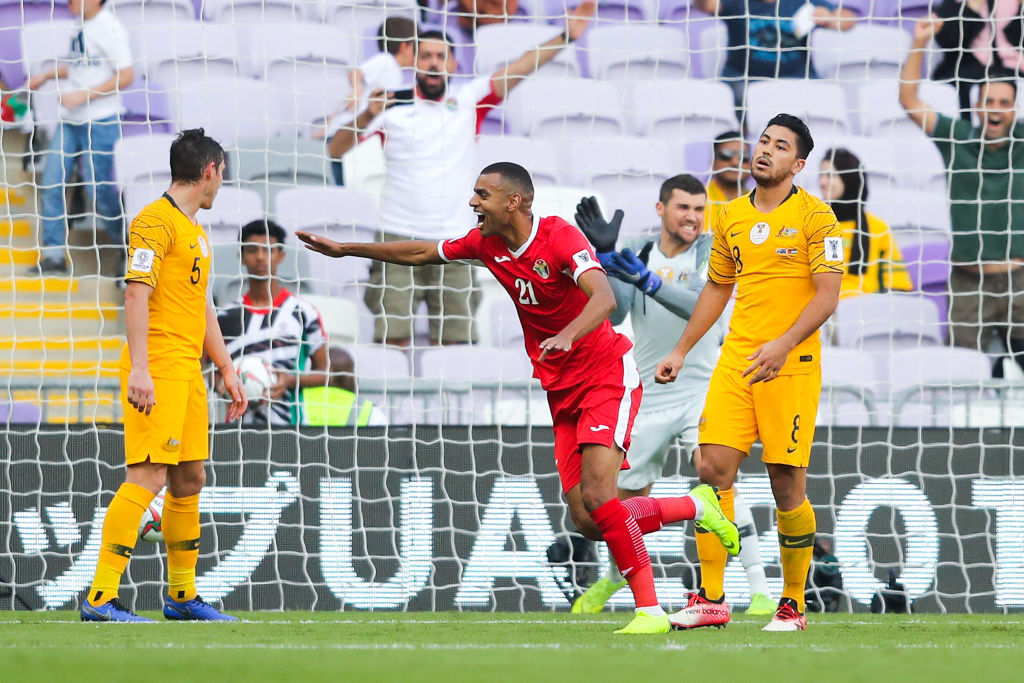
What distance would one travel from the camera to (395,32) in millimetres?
9133

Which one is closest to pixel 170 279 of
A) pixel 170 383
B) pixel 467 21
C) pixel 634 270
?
pixel 170 383

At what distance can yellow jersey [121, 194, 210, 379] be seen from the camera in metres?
5.18

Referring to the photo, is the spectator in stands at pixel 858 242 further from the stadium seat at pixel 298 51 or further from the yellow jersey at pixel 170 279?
the yellow jersey at pixel 170 279

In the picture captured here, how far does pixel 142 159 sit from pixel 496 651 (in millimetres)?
6259

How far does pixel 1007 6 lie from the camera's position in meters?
9.13

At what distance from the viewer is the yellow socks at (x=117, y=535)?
5234 millimetres

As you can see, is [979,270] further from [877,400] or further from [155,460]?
[155,460]

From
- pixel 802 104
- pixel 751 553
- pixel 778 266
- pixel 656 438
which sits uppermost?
pixel 802 104

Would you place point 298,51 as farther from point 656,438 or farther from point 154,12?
point 656,438

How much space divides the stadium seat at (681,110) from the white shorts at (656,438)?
379 centimetres

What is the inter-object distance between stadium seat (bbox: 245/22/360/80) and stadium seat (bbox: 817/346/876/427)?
4060mm

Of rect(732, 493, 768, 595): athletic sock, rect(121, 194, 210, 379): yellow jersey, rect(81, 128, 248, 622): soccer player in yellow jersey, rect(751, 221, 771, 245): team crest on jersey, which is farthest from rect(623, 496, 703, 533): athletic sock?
rect(121, 194, 210, 379): yellow jersey

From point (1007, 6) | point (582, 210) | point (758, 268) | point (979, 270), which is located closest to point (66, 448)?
point (582, 210)

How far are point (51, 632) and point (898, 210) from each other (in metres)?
6.77
